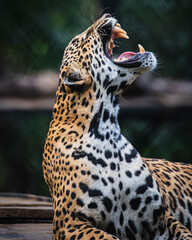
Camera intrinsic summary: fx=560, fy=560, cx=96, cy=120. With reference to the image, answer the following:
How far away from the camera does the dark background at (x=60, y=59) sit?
833 centimetres

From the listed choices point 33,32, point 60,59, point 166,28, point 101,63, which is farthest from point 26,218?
point 166,28

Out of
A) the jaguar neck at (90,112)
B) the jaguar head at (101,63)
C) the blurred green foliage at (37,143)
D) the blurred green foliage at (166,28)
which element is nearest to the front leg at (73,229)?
the jaguar neck at (90,112)

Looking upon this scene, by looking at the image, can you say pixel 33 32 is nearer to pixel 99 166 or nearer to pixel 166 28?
pixel 166 28

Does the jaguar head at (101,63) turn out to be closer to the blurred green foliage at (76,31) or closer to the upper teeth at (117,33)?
the upper teeth at (117,33)

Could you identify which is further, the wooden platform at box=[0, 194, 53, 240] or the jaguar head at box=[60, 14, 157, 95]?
the wooden platform at box=[0, 194, 53, 240]

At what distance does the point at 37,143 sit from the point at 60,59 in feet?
4.50

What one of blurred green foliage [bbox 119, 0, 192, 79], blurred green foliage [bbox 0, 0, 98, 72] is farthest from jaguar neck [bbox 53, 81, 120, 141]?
blurred green foliage [bbox 0, 0, 98, 72]

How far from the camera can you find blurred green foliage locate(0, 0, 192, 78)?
845 centimetres

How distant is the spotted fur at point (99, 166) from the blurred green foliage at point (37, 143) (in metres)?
5.04

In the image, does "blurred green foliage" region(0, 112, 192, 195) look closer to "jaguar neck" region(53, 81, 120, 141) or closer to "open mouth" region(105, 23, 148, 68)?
"open mouth" region(105, 23, 148, 68)

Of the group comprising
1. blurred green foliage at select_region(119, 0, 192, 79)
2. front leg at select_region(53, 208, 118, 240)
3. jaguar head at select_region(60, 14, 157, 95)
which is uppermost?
blurred green foliage at select_region(119, 0, 192, 79)

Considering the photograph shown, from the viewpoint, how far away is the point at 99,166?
10.0 ft

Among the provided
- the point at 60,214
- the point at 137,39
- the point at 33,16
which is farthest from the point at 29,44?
the point at 60,214

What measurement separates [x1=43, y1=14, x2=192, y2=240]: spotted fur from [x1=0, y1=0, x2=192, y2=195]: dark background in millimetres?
4755
